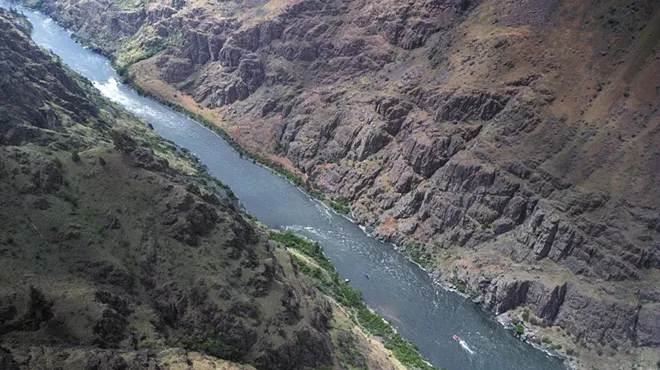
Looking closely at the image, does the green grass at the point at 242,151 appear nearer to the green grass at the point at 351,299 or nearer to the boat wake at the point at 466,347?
the green grass at the point at 351,299

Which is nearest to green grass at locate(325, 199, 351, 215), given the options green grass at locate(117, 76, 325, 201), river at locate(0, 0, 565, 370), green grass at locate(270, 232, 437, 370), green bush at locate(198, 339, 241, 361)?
river at locate(0, 0, 565, 370)

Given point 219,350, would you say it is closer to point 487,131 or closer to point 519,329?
point 519,329

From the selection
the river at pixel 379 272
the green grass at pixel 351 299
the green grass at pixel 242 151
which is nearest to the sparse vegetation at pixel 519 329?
the river at pixel 379 272

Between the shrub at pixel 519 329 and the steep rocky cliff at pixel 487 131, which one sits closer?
the shrub at pixel 519 329

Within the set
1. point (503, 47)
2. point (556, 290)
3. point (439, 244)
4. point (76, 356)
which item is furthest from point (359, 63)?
point (76, 356)

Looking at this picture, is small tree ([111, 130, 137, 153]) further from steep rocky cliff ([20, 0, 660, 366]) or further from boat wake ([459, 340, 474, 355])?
boat wake ([459, 340, 474, 355])

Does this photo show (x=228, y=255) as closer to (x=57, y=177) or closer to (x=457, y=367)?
(x=57, y=177)
